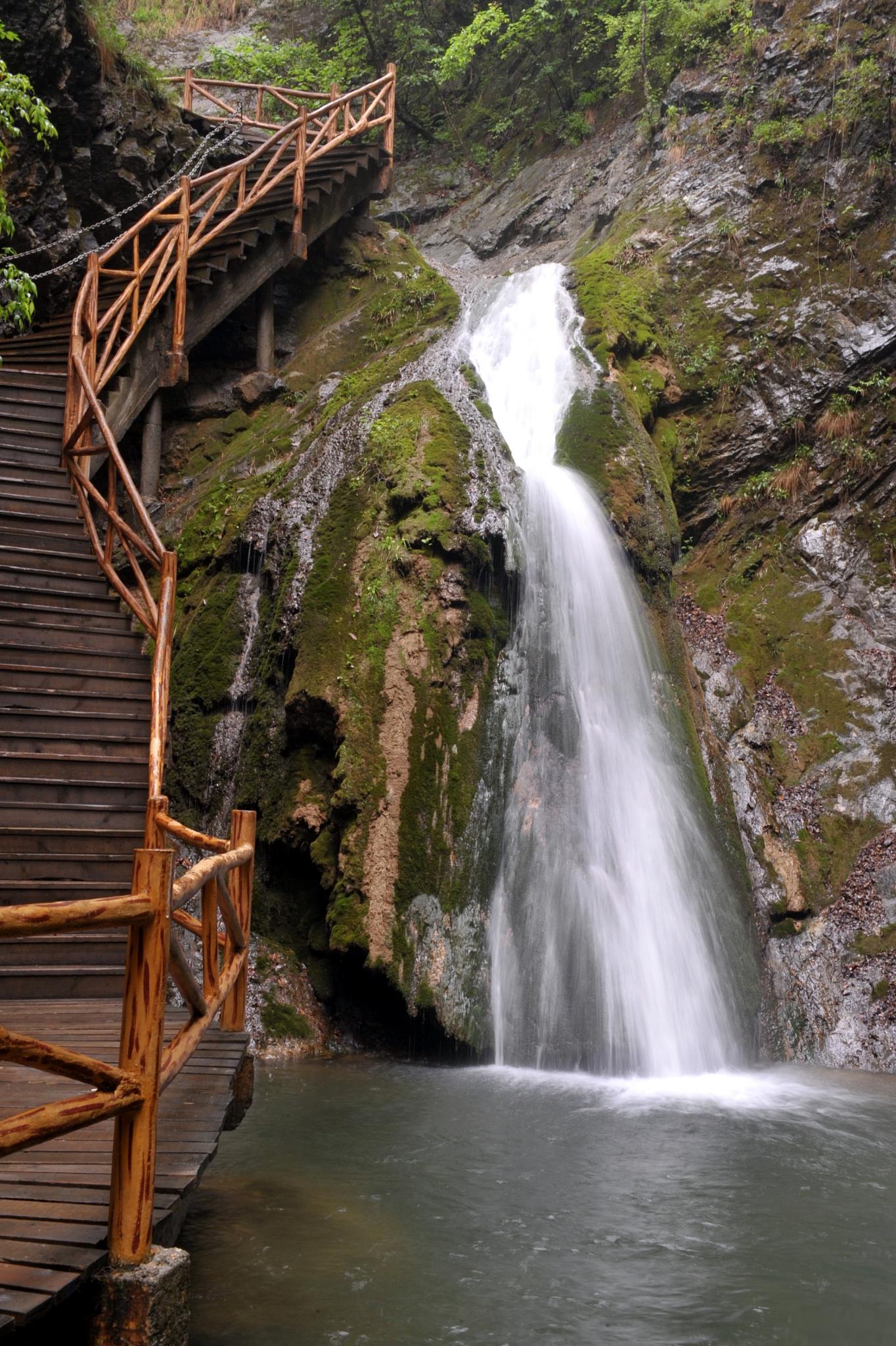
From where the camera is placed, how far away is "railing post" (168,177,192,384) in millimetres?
10594

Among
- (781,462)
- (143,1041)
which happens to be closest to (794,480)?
(781,462)

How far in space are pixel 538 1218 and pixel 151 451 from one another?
9.24 m

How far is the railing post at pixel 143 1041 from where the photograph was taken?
8.21 feet

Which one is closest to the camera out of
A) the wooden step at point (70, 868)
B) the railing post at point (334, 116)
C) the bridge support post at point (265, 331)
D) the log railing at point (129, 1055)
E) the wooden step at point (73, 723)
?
the log railing at point (129, 1055)

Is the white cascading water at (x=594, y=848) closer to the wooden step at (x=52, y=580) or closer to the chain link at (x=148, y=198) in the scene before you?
the wooden step at (x=52, y=580)

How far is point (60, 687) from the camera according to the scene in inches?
266

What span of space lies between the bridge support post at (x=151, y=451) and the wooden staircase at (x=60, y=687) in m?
0.22

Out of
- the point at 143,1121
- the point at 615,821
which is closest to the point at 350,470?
the point at 615,821

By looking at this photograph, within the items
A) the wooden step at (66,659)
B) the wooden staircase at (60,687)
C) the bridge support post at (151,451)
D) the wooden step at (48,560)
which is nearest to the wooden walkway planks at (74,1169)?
the wooden staircase at (60,687)

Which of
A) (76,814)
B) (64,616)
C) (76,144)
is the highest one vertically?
(76,144)

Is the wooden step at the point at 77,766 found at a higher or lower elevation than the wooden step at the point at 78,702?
lower

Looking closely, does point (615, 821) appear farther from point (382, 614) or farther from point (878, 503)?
point (878, 503)

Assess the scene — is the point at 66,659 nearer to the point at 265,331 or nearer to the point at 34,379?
the point at 34,379

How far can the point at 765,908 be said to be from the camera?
8.72 meters
